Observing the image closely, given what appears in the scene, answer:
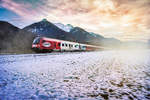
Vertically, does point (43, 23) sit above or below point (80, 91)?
above

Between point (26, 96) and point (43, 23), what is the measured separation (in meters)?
153

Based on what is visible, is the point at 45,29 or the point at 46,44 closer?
the point at 46,44

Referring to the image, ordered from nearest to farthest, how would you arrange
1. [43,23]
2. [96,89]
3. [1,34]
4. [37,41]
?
Answer: [96,89] < [37,41] < [1,34] < [43,23]

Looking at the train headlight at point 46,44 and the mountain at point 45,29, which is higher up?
the mountain at point 45,29

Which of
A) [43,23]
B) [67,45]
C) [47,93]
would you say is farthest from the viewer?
[43,23]

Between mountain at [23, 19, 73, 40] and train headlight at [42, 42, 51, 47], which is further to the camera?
mountain at [23, 19, 73, 40]

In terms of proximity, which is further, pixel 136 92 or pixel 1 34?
pixel 1 34

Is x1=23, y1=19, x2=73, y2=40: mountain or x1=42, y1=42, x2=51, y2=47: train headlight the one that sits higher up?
x1=23, y1=19, x2=73, y2=40: mountain

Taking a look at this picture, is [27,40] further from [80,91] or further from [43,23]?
[43,23]

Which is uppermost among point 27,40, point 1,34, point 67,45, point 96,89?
point 1,34

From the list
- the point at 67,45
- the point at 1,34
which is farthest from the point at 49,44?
the point at 1,34

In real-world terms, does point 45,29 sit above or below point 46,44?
above

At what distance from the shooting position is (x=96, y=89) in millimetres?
2240

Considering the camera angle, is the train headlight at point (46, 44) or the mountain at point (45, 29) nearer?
the train headlight at point (46, 44)
